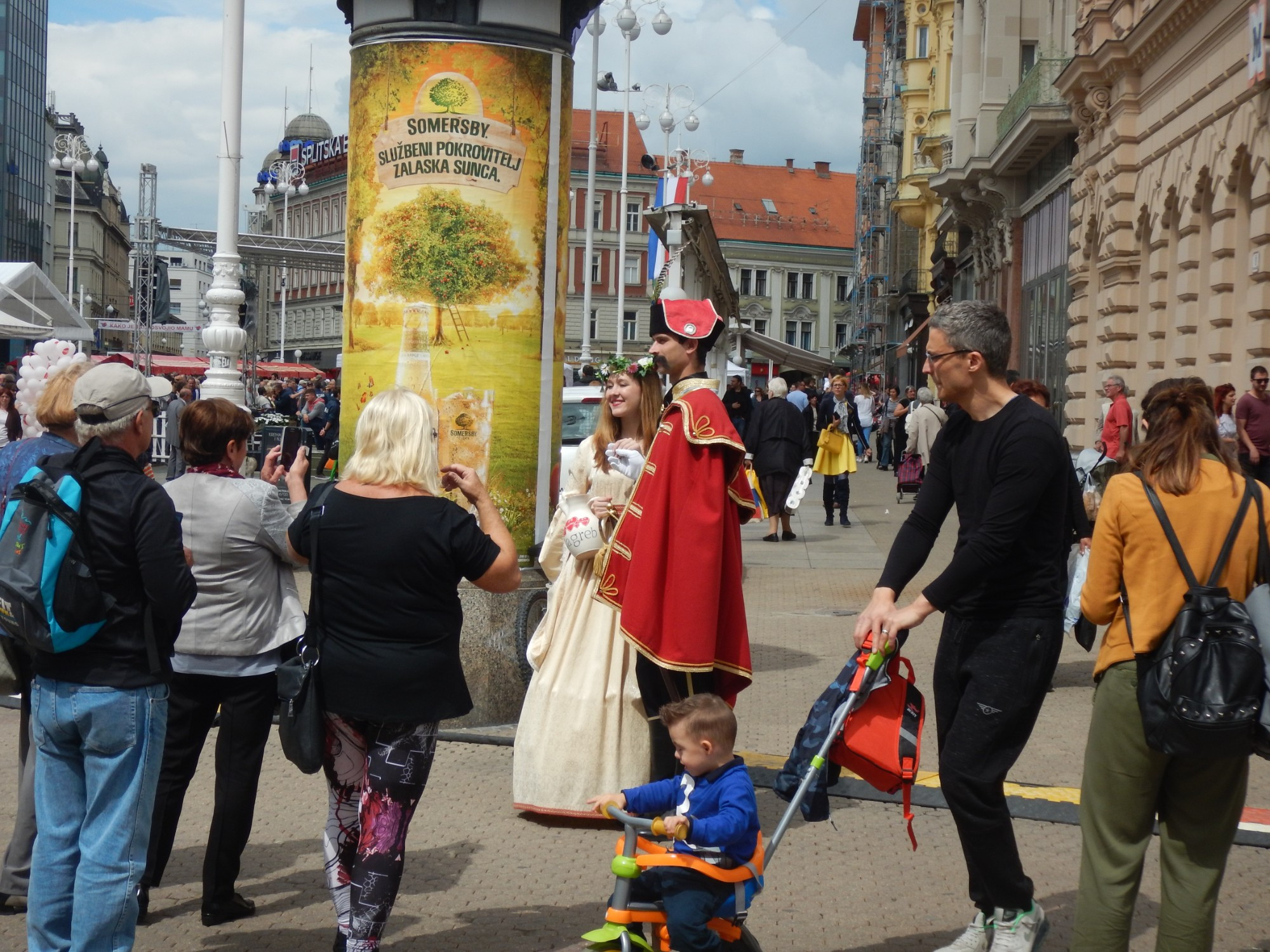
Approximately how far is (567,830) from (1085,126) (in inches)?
798

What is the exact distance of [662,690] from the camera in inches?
211

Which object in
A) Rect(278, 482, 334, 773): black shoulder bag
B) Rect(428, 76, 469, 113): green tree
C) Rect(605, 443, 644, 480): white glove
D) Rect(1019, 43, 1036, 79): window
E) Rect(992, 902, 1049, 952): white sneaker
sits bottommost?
Rect(992, 902, 1049, 952): white sneaker

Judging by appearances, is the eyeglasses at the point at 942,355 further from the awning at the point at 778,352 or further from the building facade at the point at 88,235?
the building facade at the point at 88,235

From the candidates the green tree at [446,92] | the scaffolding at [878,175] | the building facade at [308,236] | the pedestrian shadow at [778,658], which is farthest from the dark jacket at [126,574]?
the building facade at [308,236]

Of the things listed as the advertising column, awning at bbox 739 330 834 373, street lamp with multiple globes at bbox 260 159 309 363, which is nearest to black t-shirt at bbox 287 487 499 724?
the advertising column

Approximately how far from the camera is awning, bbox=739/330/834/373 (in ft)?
155

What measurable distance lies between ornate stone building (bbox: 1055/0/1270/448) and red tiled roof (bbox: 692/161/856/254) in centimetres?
7899

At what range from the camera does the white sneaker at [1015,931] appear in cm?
434

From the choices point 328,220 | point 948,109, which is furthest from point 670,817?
point 328,220

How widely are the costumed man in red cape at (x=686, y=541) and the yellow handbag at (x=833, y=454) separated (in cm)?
1390

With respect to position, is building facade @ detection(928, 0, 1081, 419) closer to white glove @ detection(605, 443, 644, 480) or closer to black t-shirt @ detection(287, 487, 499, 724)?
white glove @ detection(605, 443, 644, 480)

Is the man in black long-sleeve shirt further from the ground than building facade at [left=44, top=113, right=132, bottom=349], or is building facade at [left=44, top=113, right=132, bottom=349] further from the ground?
building facade at [left=44, top=113, right=132, bottom=349]

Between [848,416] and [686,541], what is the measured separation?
86.5 feet

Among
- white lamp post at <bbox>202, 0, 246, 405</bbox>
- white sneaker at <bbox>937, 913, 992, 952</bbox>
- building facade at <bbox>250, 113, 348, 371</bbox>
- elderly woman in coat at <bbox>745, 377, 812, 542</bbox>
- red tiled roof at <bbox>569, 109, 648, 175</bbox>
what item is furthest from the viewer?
building facade at <bbox>250, 113, 348, 371</bbox>
